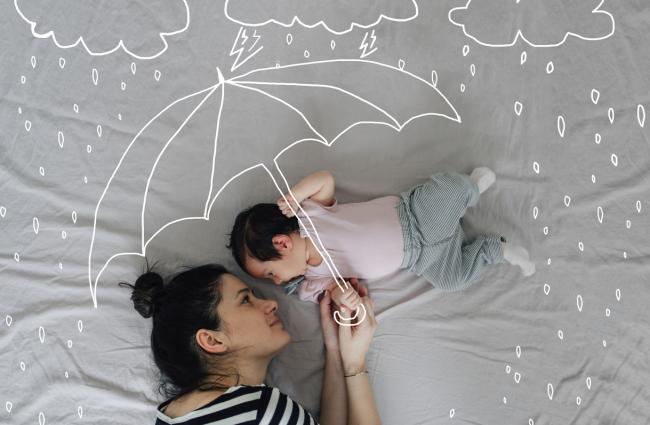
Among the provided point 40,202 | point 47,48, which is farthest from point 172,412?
point 47,48

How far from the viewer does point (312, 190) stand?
131cm

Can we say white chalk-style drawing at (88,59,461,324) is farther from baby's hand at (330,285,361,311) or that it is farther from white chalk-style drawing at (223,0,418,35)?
baby's hand at (330,285,361,311)

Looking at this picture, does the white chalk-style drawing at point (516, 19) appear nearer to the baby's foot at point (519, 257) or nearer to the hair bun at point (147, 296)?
the baby's foot at point (519, 257)

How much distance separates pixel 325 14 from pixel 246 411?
1.00 meters

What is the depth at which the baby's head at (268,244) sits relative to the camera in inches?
50.7

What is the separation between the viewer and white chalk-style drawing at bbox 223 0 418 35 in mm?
1482

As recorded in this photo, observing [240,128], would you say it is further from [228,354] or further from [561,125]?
[561,125]

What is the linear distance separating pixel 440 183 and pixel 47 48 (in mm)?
1099

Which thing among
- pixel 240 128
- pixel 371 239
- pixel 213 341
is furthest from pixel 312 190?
pixel 213 341

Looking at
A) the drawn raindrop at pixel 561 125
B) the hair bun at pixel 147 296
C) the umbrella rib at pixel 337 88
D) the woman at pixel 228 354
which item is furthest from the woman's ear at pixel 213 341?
the drawn raindrop at pixel 561 125

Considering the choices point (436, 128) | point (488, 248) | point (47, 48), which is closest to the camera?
point (488, 248)

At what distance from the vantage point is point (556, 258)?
4.32 ft

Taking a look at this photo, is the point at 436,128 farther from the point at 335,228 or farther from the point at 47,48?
the point at 47,48

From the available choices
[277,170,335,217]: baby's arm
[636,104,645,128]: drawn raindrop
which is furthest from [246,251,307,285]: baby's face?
[636,104,645,128]: drawn raindrop
